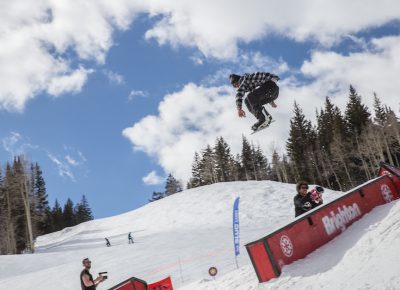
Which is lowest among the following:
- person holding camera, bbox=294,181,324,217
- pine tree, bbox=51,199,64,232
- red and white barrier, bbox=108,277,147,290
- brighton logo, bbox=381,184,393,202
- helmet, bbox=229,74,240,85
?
red and white barrier, bbox=108,277,147,290

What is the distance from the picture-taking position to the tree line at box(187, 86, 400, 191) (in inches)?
1917

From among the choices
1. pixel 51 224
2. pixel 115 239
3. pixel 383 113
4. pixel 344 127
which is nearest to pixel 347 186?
pixel 344 127

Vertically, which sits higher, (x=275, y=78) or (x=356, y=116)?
(x=356, y=116)

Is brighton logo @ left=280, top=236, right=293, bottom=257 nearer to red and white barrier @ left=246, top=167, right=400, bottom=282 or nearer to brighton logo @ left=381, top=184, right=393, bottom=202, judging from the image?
red and white barrier @ left=246, top=167, right=400, bottom=282

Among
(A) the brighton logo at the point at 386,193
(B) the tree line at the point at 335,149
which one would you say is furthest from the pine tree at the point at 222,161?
(A) the brighton logo at the point at 386,193

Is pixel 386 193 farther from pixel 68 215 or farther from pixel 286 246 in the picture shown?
pixel 68 215

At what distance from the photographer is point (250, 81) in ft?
28.1

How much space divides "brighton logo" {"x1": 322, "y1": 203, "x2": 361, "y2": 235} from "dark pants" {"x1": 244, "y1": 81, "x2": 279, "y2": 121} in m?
2.72

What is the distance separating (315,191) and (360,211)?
1.05 metres

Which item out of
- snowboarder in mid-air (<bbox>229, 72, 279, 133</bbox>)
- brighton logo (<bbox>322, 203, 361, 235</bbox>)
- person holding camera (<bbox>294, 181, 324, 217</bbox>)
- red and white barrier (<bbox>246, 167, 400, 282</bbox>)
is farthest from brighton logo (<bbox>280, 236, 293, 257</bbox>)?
snowboarder in mid-air (<bbox>229, 72, 279, 133</bbox>)

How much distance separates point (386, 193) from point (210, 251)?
52.8 feet

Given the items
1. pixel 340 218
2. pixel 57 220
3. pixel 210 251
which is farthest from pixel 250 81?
pixel 57 220

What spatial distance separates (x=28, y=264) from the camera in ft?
91.4

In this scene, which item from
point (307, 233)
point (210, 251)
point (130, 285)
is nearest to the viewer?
point (307, 233)
